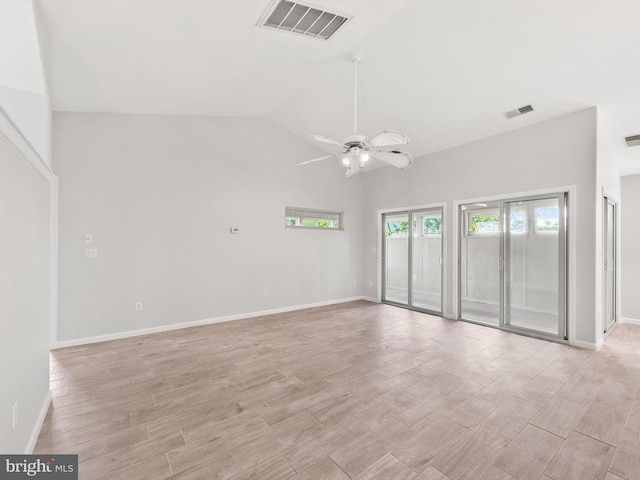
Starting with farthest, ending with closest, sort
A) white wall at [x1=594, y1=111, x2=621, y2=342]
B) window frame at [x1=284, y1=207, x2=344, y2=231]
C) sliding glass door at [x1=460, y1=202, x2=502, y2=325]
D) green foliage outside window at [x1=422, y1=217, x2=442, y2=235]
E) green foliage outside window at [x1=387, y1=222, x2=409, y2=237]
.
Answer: green foliage outside window at [x1=387, y1=222, x2=409, y2=237], window frame at [x1=284, y1=207, x2=344, y2=231], green foliage outside window at [x1=422, y1=217, x2=442, y2=235], sliding glass door at [x1=460, y1=202, x2=502, y2=325], white wall at [x1=594, y1=111, x2=621, y2=342]

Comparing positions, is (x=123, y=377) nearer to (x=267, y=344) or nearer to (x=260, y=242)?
(x=267, y=344)

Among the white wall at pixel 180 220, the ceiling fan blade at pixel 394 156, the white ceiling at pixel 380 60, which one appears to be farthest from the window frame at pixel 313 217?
the ceiling fan blade at pixel 394 156

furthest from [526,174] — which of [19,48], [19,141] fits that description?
[19,48]

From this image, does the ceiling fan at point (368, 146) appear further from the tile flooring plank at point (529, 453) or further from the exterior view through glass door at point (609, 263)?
the exterior view through glass door at point (609, 263)

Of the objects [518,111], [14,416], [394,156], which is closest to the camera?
[14,416]

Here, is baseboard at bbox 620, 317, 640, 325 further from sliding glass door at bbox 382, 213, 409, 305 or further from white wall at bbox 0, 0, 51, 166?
A: white wall at bbox 0, 0, 51, 166

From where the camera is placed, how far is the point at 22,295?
1.87 m

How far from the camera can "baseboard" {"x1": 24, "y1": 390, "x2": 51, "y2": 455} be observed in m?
1.92

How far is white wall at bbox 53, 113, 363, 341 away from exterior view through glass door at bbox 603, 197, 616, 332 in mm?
4739

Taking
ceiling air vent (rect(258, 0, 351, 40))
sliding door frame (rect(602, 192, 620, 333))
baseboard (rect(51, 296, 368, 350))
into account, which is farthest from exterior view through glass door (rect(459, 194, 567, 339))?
ceiling air vent (rect(258, 0, 351, 40))

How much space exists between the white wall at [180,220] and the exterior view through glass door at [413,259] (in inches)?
56.1

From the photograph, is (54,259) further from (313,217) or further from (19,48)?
(313,217)

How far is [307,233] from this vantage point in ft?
20.7

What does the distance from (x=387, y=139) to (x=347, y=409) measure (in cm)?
250
